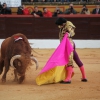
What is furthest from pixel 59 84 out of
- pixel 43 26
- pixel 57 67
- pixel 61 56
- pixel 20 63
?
pixel 43 26

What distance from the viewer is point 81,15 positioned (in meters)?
14.2

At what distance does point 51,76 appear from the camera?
6977mm

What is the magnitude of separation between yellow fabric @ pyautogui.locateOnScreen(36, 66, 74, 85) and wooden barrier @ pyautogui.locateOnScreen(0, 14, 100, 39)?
6952 millimetres

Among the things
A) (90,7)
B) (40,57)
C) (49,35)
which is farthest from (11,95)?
(90,7)

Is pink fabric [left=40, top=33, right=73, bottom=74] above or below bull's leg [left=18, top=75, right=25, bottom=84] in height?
above

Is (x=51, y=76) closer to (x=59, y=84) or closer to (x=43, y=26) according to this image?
(x=59, y=84)

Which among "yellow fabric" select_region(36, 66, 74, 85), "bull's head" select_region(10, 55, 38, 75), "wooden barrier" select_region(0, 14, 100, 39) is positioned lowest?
"wooden barrier" select_region(0, 14, 100, 39)

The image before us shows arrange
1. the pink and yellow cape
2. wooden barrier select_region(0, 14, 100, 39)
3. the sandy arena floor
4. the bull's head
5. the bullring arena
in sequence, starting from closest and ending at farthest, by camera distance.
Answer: the sandy arena floor < the bullring arena < the bull's head < the pink and yellow cape < wooden barrier select_region(0, 14, 100, 39)

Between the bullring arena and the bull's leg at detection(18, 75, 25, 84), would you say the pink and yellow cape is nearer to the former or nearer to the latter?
the bullring arena

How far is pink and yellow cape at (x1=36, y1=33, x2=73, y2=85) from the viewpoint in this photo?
698 cm

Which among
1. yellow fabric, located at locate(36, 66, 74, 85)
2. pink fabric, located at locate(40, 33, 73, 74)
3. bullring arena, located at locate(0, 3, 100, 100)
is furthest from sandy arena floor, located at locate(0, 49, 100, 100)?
pink fabric, located at locate(40, 33, 73, 74)

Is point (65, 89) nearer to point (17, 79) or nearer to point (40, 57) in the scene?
point (17, 79)

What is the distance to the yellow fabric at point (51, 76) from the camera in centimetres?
696

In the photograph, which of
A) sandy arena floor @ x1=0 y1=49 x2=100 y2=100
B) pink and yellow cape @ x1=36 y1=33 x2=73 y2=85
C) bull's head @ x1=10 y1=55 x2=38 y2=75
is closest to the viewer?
sandy arena floor @ x1=0 y1=49 x2=100 y2=100
